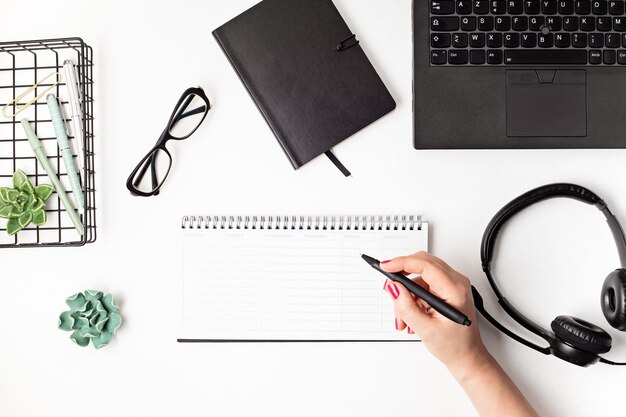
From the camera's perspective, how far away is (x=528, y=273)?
0.74 meters

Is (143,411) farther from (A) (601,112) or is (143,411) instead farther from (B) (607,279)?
(A) (601,112)

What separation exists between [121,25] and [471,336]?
0.74 metres

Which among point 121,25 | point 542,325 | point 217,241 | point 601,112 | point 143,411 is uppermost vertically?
point 121,25

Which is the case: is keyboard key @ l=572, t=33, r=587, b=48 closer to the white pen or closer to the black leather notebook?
the black leather notebook

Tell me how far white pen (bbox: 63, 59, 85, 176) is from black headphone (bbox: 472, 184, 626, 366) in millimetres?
659

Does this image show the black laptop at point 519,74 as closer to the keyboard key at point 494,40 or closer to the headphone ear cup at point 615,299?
the keyboard key at point 494,40

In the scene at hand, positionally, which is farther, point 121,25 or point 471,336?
point 121,25

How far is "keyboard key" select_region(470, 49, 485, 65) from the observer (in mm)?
690

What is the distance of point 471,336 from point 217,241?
41cm

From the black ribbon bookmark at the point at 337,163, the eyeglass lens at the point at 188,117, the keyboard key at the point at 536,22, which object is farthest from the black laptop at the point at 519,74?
the eyeglass lens at the point at 188,117

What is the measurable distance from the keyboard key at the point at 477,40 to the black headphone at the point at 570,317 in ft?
0.78

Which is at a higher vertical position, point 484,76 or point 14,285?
point 484,76

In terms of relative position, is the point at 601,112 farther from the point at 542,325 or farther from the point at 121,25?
the point at 121,25

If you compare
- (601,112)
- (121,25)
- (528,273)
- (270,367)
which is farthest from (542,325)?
(121,25)
